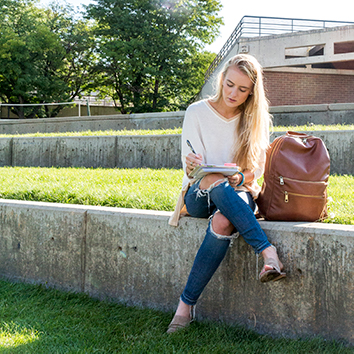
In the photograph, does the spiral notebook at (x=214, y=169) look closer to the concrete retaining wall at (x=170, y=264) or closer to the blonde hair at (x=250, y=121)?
the blonde hair at (x=250, y=121)

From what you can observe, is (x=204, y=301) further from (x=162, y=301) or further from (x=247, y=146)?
(x=247, y=146)

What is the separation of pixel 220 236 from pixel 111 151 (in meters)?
4.87

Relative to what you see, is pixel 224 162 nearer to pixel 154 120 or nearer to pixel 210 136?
pixel 210 136

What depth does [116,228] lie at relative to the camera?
3.18m

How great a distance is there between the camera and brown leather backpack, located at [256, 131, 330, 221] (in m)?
2.57

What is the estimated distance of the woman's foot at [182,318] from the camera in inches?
102

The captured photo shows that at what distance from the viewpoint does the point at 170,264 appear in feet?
9.80

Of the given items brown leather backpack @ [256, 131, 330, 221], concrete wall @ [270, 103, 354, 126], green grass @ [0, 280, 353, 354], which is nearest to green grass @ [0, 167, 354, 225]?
brown leather backpack @ [256, 131, 330, 221]

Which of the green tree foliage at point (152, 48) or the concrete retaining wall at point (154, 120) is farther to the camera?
the green tree foliage at point (152, 48)

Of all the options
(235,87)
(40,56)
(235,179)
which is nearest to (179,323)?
(235,179)

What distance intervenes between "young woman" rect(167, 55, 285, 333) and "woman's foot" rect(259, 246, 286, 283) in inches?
0.6

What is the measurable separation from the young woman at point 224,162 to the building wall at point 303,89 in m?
15.8

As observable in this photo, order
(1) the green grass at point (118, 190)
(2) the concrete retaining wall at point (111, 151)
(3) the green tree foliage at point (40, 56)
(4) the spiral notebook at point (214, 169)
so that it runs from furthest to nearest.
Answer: (3) the green tree foliage at point (40, 56) → (2) the concrete retaining wall at point (111, 151) → (1) the green grass at point (118, 190) → (4) the spiral notebook at point (214, 169)

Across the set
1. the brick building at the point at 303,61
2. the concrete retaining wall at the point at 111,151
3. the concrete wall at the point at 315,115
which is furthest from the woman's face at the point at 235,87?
the brick building at the point at 303,61
